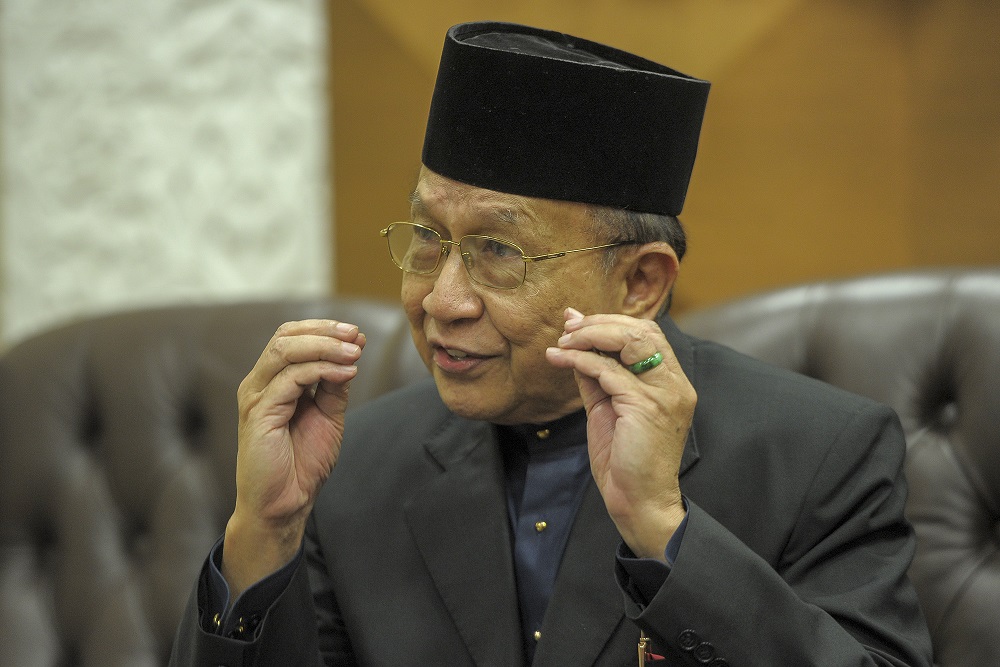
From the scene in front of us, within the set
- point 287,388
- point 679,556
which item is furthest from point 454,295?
point 679,556

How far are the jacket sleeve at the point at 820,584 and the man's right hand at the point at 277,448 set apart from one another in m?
0.52

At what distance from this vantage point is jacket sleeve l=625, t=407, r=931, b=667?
1409 millimetres

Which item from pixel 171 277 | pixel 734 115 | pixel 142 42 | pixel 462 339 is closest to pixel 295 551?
pixel 462 339

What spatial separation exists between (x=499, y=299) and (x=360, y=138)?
1.44 metres

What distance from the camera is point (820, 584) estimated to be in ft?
5.30

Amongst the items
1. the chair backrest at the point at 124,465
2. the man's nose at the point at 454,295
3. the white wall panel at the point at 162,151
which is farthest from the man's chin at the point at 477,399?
the white wall panel at the point at 162,151

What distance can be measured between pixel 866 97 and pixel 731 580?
1463mm

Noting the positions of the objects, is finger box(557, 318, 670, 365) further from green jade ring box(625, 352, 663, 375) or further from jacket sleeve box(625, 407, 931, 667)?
jacket sleeve box(625, 407, 931, 667)

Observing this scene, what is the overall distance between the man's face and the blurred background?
3.04 ft

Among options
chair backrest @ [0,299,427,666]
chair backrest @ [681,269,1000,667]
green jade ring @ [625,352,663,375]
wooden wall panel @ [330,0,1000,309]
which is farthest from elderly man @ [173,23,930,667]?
wooden wall panel @ [330,0,1000,309]

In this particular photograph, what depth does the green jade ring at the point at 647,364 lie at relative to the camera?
145cm

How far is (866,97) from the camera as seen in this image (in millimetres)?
2502

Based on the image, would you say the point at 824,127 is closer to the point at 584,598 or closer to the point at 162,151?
the point at 584,598

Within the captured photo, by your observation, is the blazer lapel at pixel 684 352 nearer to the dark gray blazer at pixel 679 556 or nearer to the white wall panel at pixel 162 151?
the dark gray blazer at pixel 679 556
